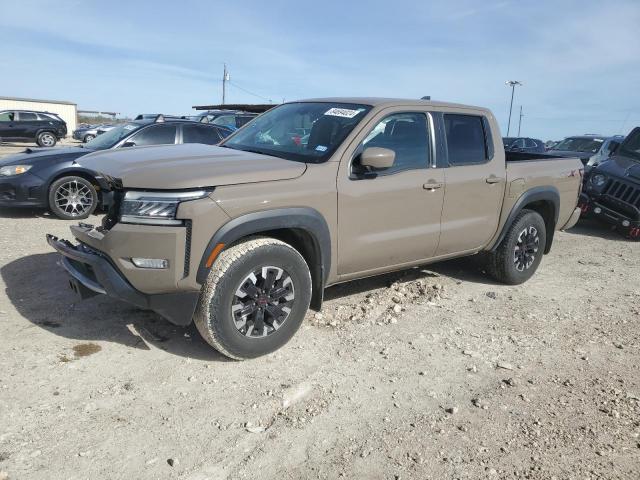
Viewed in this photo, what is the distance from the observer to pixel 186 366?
11.3 feet

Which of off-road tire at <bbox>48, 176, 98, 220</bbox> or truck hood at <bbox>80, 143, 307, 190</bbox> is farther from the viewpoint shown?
off-road tire at <bbox>48, 176, 98, 220</bbox>

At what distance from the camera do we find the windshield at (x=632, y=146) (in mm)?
8930

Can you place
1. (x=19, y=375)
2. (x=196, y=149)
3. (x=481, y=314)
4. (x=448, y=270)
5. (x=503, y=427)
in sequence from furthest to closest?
(x=448, y=270), (x=481, y=314), (x=196, y=149), (x=19, y=375), (x=503, y=427)

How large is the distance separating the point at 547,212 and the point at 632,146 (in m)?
4.66

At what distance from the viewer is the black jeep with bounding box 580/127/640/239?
823cm

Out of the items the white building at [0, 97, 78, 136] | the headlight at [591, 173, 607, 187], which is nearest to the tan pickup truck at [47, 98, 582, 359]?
the headlight at [591, 173, 607, 187]

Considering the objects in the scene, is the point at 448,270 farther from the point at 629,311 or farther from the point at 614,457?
the point at 614,457

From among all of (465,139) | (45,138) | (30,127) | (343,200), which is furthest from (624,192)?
(30,127)

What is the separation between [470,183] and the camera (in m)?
4.63

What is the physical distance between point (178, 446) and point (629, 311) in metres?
4.38

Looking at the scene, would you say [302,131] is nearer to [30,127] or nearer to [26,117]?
[30,127]

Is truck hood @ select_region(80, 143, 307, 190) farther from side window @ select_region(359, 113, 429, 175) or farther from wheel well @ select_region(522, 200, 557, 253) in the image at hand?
wheel well @ select_region(522, 200, 557, 253)

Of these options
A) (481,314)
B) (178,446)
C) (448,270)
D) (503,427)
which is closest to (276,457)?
(178,446)

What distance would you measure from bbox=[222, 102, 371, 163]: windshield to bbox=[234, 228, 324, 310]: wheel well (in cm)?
56
